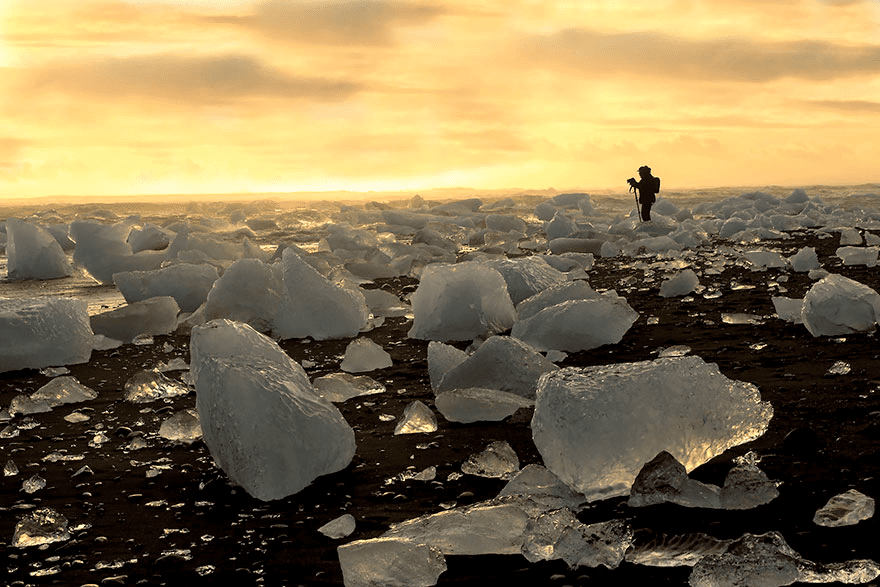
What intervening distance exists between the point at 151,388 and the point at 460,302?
5.21ft

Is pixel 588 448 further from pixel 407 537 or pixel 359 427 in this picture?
pixel 359 427

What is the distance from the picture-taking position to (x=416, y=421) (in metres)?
2.65

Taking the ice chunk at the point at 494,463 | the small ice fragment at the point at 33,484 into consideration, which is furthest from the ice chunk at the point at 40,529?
the ice chunk at the point at 494,463

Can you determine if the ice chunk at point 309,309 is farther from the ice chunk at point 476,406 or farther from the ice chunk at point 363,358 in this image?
the ice chunk at point 476,406

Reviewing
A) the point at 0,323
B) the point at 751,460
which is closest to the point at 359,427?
the point at 751,460

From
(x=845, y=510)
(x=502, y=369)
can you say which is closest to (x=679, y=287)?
(x=502, y=369)

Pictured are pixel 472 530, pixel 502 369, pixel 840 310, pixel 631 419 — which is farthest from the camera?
pixel 840 310

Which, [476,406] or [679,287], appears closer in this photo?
[476,406]

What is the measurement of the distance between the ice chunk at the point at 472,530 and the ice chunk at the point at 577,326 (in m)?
1.96

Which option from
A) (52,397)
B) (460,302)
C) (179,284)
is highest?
(460,302)

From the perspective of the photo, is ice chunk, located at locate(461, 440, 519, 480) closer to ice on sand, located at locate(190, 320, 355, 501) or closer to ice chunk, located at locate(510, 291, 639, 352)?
ice on sand, located at locate(190, 320, 355, 501)

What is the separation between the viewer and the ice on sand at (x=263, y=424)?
7.03 ft

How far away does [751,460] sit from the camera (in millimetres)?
2170

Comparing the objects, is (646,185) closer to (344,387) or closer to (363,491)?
(344,387)
